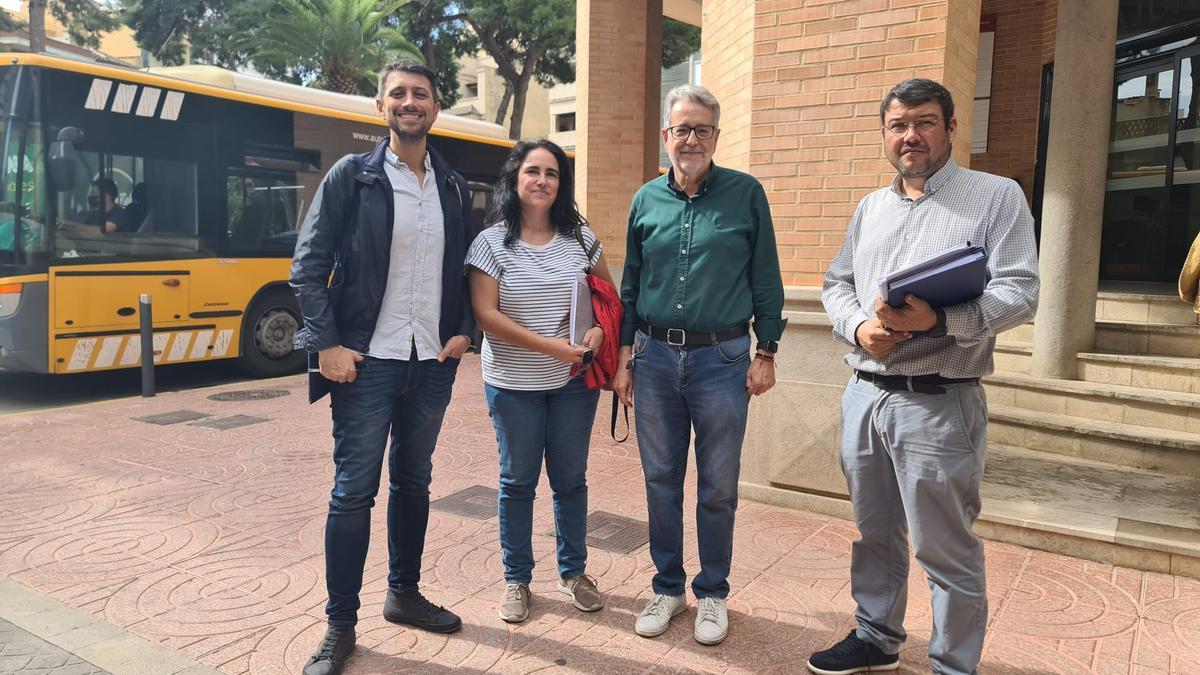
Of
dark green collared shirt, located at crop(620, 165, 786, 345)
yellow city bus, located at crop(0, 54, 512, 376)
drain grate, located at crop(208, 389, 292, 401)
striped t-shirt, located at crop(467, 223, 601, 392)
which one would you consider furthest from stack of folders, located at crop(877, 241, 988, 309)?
yellow city bus, located at crop(0, 54, 512, 376)

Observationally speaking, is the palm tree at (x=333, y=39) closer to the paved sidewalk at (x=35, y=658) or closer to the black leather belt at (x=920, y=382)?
the paved sidewalk at (x=35, y=658)

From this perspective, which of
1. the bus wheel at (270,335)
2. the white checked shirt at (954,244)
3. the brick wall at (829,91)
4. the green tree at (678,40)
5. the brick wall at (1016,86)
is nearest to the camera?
the white checked shirt at (954,244)

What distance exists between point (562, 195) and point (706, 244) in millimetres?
657

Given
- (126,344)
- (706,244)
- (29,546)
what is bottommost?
(29,546)

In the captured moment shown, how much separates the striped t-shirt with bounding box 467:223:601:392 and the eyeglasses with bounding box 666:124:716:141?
66 centimetres

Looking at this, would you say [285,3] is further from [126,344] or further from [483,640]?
[483,640]

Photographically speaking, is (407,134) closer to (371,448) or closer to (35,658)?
(371,448)

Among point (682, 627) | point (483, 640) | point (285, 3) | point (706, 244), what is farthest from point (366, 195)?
point (285, 3)

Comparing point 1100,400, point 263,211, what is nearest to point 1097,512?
point 1100,400

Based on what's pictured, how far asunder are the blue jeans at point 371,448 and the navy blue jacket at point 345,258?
14 centimetres

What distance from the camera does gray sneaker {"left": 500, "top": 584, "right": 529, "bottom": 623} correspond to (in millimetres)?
3389

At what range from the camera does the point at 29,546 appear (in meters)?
4.24

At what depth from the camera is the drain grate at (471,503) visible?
481 cm

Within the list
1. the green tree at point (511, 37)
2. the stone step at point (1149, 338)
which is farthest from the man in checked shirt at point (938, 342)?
the green tree at point (511, 37)
